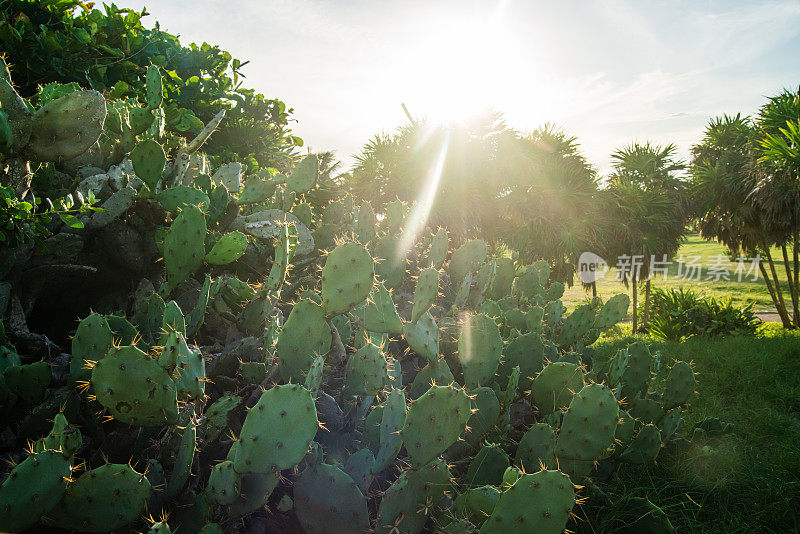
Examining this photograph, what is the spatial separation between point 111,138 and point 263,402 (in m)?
2.02

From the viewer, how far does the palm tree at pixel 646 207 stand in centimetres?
1453

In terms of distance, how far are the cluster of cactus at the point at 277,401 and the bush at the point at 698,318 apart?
8333 mm

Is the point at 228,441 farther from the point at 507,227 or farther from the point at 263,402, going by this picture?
the point at 507,227

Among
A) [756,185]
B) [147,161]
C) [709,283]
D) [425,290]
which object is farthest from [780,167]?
[709,283]

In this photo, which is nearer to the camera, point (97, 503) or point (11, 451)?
point (97, 503)

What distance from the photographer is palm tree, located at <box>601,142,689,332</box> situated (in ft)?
47.7

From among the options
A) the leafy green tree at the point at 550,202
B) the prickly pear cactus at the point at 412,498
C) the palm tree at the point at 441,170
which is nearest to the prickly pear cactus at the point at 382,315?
the prickly pear cactus at the point at 412,498

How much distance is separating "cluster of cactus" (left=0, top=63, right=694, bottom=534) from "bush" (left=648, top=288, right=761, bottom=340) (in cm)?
833

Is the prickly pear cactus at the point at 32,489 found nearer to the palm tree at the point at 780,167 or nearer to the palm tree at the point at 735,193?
the palm tree at the point at 780,167

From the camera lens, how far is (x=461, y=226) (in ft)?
Result: 28.2

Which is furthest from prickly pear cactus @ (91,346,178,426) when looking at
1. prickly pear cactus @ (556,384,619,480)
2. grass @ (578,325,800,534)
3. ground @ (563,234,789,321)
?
ground @ (563,234,789,321)

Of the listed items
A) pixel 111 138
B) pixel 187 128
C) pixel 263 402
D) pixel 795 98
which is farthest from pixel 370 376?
pixel 795 98

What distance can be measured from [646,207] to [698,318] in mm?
5702

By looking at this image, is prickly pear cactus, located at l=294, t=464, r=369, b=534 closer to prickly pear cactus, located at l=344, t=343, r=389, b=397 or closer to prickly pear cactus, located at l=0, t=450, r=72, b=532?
prickly pear cactus, located at l=344, t=343, r=389, b=397
